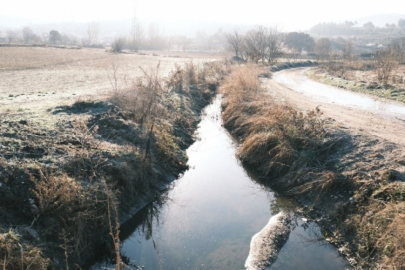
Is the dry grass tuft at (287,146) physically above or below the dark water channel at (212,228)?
above

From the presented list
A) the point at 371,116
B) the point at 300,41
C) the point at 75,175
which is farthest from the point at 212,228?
the point at 300,41

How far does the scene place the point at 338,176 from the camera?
403 inches

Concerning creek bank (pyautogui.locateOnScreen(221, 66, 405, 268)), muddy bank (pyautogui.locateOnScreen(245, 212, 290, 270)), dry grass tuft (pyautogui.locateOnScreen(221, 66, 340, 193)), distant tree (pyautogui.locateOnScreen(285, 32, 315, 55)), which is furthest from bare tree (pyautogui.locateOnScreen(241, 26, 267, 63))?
muddy bank (pyautogui.locateOnScreen(245, 212, 290, 270))

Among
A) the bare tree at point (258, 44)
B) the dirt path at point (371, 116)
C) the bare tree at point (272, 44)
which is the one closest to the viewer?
the dirt path at point (371, 116)

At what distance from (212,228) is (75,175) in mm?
4014

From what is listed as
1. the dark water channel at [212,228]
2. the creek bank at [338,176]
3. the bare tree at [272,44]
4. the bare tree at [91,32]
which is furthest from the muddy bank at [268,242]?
the bare tree at [91,32]

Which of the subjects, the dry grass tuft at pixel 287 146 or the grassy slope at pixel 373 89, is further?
the grassy slope at pixel 373 89

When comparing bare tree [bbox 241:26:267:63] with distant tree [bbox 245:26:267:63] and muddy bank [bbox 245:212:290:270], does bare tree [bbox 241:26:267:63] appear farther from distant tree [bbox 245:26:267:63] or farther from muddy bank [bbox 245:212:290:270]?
muddy bank [bbox 245:212:290:270]

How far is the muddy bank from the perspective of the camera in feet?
25.8

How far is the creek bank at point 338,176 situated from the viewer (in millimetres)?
7832

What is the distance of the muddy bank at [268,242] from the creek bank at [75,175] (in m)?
3.49

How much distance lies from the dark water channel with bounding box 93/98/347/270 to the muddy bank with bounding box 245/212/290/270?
149 millimetres

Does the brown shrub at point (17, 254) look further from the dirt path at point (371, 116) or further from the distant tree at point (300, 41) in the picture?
the distant tree at point (300, 41)

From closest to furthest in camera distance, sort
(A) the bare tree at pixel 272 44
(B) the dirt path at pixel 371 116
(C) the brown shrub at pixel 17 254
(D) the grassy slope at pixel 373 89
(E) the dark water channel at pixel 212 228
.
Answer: (C) the brown shrub at pixel 17 254
(E) the dark water channel at pixel 212 228
(B) the dirt path at pixel 371 116
(D) the grassy slope at pixel 373 89
(A) the bare tree at pixel 272 44
